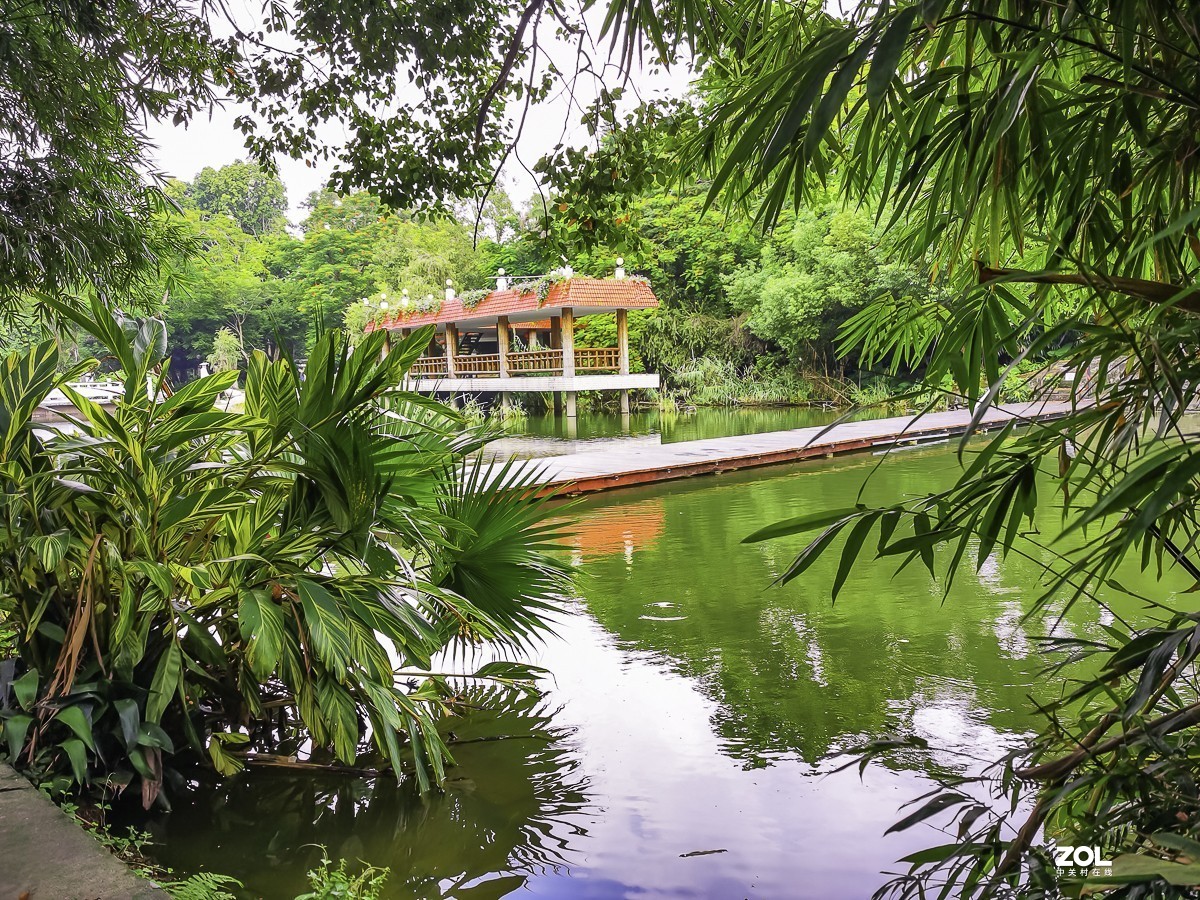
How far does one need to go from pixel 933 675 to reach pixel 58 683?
3.31 m

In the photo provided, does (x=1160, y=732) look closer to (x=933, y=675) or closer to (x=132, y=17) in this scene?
(x=933, y=675)

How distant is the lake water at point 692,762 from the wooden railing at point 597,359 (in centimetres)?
1445

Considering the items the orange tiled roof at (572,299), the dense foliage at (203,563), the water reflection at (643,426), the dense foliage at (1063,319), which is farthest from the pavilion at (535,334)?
the dense foliage at (1063,319)

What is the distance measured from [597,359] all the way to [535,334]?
414cm

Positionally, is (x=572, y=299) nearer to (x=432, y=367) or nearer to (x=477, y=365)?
(x=477, y=365)

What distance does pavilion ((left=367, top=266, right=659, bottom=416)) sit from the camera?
18.6m

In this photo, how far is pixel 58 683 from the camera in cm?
258

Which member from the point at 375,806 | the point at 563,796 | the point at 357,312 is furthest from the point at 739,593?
the point at 357,312

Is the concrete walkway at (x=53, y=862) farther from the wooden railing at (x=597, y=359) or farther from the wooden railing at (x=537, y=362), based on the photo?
the wooden railing at (x=597, y=359)

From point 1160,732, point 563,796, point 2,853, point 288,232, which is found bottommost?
point 563,796

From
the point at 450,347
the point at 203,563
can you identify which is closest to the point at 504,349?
the point at 450,347

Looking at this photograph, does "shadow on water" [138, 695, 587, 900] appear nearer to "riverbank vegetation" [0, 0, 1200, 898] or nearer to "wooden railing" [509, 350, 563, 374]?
"riverbank vegetation" [0, 0, 1200, 898]

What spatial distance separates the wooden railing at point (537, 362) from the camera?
19.9 meters

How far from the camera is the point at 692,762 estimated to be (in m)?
3.36
